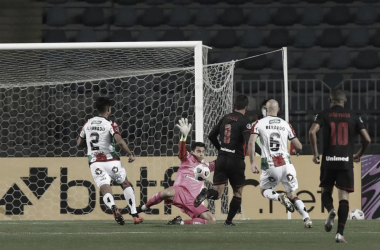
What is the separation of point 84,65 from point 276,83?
406 cm

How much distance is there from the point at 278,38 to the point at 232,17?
1.04 m

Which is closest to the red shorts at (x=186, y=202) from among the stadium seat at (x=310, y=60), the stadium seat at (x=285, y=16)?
the stadium seat at (x=310, y=60)

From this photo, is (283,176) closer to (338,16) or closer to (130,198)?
(130,198)

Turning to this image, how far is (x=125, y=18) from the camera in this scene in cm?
1767

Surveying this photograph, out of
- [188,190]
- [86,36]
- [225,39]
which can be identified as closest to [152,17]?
[86,36]

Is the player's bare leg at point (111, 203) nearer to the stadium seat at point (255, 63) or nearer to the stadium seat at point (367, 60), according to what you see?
the stadium seat at point (255, 63)

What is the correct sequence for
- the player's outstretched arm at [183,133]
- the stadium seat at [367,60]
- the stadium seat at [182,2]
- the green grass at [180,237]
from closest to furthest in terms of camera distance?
the green grass at [180,237] < the player's outstretched arm at [183,133] < the stadium seat at [367,60] < the stadium seat at [182,2]

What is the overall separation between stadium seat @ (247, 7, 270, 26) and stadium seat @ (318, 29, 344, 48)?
1.12m

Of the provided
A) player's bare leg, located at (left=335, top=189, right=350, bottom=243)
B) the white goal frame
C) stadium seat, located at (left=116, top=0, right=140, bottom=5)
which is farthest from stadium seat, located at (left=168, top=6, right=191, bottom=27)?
player's bare leg, located at (left=335, top=189, right=350, bottom=243)

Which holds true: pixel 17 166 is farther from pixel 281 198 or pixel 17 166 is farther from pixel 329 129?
pixel 329 129

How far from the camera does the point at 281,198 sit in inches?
386

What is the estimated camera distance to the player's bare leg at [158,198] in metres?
10.7

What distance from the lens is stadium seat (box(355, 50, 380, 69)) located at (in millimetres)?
16844

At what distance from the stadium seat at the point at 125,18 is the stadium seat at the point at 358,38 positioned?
4.23 meters
